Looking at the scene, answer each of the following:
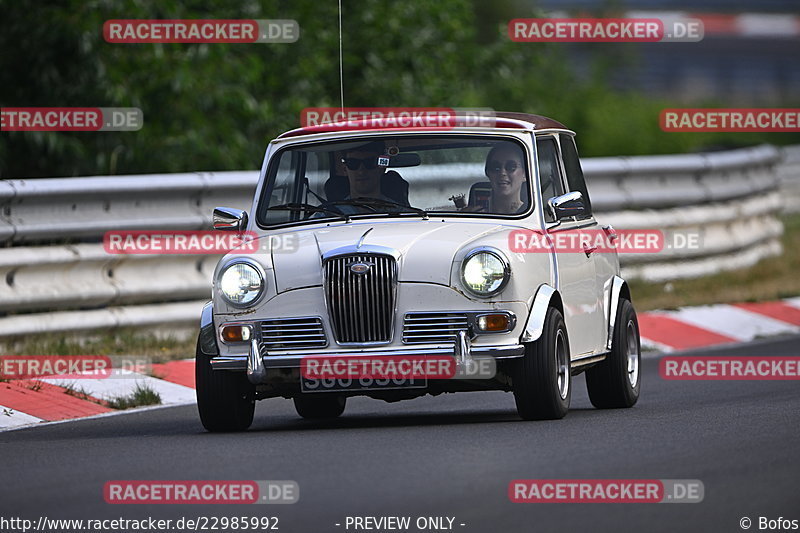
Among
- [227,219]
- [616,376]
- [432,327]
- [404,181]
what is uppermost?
[404,181]

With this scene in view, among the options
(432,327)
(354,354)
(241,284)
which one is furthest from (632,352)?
(241,284)

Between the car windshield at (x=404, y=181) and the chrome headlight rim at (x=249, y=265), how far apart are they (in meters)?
0.63

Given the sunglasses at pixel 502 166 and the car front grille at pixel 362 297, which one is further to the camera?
the sunglasses at pixel 502 166

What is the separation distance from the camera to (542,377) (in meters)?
9.41

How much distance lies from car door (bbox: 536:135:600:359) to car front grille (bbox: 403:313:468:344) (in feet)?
2.57

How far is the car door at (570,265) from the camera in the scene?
33.2 feet

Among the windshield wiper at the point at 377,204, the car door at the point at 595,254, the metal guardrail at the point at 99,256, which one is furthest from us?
the metal guardrail at the point at 99,256

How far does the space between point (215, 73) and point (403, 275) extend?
9.91 metres

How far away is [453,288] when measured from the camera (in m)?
9.40

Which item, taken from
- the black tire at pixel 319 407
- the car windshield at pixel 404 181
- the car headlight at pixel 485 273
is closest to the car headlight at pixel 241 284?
the car windshield at pixel 404 181

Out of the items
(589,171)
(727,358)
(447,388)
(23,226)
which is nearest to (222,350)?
(447,388)

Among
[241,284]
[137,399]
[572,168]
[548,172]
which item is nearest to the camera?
[241,284]

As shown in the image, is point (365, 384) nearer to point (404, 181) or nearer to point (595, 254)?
point (404, 181)

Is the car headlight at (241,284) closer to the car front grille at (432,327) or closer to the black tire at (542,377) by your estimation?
the car front grille at (432,327)
